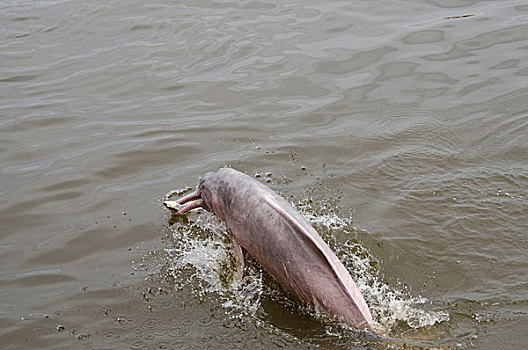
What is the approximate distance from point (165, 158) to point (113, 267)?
230cm

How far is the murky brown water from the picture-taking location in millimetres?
5180

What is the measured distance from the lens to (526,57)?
977 cm

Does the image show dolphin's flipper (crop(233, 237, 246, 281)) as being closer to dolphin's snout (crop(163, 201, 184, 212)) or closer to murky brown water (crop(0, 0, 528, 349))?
murky brown water (crop(0, 0, 528, 349))

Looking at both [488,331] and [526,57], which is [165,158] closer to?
[488,331]

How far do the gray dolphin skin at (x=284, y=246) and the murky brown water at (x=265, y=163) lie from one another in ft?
0.66

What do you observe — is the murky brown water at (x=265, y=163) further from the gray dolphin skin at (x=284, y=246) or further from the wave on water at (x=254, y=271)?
the gray dolphin skin at (x=284, y=246)

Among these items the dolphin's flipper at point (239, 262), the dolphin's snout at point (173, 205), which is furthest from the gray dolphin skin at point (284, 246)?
the dolphin's snout at point (173, 205)

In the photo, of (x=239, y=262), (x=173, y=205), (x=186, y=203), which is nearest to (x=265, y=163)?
(x=186, y=203)

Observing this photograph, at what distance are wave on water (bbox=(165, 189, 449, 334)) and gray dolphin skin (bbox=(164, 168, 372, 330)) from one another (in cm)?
21

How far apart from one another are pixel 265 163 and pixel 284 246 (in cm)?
262

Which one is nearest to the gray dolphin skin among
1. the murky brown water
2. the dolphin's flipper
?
the dolphin's flipper

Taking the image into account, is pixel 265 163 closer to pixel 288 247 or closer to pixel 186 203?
pixel 186 203

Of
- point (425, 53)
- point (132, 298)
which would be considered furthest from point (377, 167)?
point (425, 53)

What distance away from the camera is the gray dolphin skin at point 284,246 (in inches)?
185
